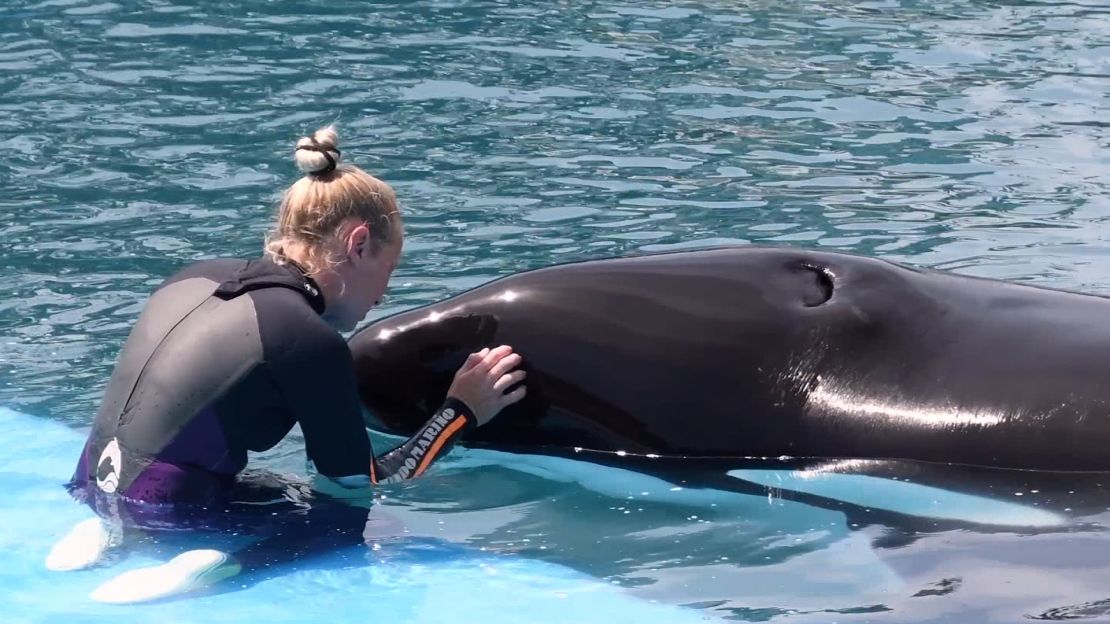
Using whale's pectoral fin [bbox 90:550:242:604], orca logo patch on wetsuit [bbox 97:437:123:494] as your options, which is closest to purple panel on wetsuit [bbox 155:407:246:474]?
orca logo patch on wetsuit [bbox 97:437:123:494]

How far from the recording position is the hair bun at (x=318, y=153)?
551 cm

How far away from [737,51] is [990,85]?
2.19 metres

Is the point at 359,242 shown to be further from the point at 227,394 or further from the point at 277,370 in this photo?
the point at 227,394

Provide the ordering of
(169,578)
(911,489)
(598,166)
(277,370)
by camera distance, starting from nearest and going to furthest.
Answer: (169,578), (277,370), (911,489), (598,166)

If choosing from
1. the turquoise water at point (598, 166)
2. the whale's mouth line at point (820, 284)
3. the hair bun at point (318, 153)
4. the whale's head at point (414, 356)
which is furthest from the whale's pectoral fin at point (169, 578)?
the whale's mouth line at point (820, 284)

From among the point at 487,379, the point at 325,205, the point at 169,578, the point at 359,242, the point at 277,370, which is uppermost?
the point at 325,205

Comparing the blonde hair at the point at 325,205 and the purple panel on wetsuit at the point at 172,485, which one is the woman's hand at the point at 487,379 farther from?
the purple panel on wetsuit at the point at 172,485

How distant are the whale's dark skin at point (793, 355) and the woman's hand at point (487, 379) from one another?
0.19 ft

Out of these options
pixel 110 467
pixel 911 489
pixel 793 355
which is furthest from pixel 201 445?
pixel 911 489

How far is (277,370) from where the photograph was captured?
5.32 meters

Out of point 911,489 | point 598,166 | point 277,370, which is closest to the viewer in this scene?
point 277,370

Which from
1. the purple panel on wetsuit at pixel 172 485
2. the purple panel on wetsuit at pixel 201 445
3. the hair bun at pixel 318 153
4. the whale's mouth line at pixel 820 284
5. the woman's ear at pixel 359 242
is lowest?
the purple panel on wetsuit at pixel 172 485

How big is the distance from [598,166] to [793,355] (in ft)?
17.6

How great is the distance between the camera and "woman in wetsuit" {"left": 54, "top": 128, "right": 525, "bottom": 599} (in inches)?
210
